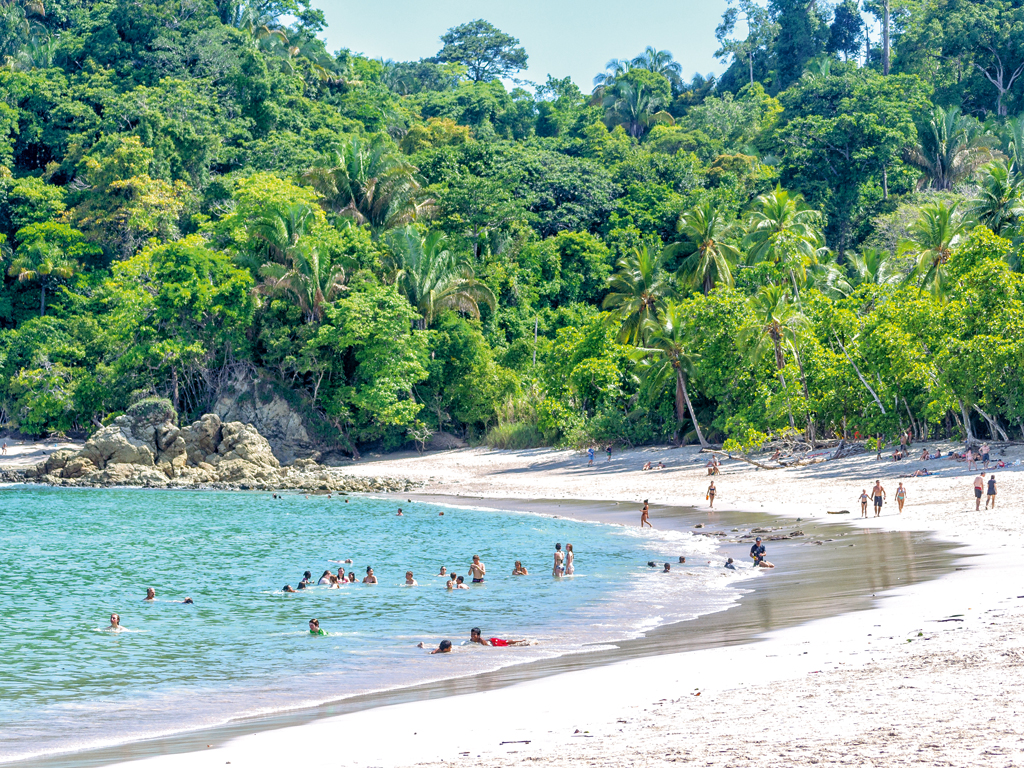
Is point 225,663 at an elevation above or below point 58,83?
below

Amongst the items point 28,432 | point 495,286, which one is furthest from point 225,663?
point 28,432

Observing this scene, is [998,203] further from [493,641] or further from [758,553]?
[493,641]

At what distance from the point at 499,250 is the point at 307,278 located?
14.0 metres

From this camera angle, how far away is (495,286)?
58438 mm

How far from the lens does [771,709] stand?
870 centimetres

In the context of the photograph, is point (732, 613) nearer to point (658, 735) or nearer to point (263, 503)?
point (658, 735)

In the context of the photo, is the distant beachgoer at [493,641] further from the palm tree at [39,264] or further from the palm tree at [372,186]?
the palm tree at [39,264]

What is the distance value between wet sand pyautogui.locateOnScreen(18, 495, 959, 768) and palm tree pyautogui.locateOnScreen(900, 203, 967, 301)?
17.8m

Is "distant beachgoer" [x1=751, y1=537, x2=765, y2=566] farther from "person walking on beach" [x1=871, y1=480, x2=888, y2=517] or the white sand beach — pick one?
"person walking on beach" [x1=871, y1=480, x2=888, y2=517]

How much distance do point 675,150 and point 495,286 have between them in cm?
2855

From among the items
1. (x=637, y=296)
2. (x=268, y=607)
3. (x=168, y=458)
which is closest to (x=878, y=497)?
(x=268, y=607)

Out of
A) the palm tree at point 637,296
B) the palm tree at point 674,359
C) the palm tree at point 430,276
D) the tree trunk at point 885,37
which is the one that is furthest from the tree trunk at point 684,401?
the tree trunk at point 885,37

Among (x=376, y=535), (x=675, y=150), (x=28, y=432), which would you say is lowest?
(x=376, y=535)

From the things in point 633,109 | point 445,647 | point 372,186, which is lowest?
point 445,647
